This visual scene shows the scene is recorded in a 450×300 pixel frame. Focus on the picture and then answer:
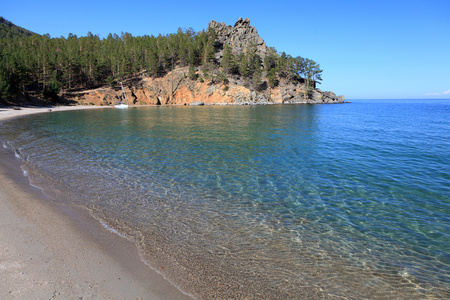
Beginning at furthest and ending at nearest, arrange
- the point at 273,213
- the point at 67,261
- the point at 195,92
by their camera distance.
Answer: the point at 195,92 → the point at 273,213 → the point at 67,261

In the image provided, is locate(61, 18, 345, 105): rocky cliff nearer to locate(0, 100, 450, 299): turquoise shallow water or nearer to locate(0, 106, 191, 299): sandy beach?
locate(0, 100, 450, 299): turquoise shallow water

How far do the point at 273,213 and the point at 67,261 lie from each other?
651 cm

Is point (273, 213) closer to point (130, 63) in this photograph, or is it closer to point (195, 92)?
point (195, 92)

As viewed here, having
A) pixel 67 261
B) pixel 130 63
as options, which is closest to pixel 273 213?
pixel 67 261

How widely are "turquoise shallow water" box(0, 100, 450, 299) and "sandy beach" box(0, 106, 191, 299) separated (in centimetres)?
47

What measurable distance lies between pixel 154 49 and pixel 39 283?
400 feet

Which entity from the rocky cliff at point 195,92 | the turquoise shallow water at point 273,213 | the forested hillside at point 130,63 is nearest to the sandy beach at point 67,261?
the turquoise shallow water at point 273,213

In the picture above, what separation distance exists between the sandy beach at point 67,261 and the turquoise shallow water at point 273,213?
466 millimetres

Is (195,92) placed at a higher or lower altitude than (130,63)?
lower

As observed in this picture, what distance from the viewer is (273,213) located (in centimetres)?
925

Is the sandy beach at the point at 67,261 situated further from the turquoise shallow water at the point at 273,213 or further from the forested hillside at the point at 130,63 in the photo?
the forested hillside at the point at 130,63

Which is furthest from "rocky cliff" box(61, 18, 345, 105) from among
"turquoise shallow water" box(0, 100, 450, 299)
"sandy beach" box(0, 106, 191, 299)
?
"sandy beach" box(0, 106, 191, 299)

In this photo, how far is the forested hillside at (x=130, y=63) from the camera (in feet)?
268

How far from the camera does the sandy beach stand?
16.3 ft
